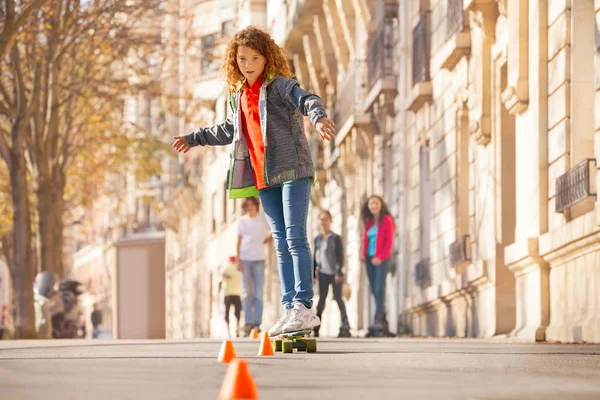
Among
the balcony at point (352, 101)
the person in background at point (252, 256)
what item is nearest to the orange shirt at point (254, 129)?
the person in background at point (252, 256)

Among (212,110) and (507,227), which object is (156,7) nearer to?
(507,227)

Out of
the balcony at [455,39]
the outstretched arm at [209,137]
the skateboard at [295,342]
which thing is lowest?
the skateboard at [295,342]

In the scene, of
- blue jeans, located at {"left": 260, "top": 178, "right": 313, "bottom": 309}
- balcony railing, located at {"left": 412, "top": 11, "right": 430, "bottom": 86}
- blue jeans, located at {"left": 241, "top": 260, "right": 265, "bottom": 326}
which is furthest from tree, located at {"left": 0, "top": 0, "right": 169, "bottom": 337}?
blue jeans, located at {"left": 260, "top": 178, "right": 313, "bottom": 309}

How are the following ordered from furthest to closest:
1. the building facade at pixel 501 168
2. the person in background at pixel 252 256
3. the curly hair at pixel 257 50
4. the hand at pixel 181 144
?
the person in background at pixel 252 256 → the building facade at pixel 501 168 → the hand at pixel 181 144 → the curly hair at pixel 257 50

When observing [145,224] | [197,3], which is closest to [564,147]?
[197,3]

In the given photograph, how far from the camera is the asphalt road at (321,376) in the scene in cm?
583

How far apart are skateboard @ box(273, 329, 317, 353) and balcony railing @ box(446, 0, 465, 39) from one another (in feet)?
37.3

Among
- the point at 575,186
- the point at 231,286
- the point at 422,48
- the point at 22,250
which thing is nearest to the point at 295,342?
the point at 575,186

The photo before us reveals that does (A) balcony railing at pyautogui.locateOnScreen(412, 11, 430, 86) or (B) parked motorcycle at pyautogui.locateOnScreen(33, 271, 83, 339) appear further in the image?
(B) parked motorcycle at pyautogui.locateOnScreen(33, 271, 83, 339)

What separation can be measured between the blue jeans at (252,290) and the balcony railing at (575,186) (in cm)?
602

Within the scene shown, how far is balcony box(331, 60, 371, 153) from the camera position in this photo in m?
30.9

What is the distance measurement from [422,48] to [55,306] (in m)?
8.95

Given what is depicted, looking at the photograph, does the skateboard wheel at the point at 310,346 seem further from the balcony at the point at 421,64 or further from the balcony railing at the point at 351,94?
the balcony railing at the point at 351,94

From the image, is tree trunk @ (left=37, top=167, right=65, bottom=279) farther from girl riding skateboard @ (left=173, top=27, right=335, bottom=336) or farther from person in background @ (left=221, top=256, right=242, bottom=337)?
girl riding skateboard @ (left=173, top=27, right=335, bottom=336)
